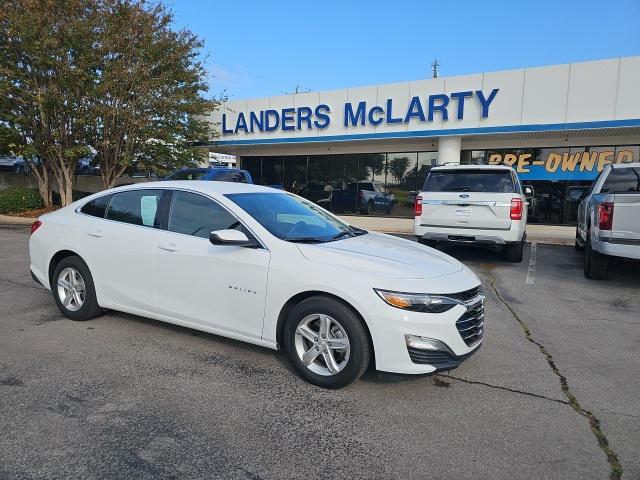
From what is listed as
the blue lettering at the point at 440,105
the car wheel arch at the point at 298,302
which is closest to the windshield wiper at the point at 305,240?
the car wheel arch at the point at 298,302

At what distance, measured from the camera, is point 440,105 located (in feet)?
51.8

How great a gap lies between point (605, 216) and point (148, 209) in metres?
6.32

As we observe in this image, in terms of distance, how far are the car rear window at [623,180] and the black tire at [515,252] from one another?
1720mm

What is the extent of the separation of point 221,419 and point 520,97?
572 inches

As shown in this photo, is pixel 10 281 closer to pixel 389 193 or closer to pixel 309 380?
pixel 309 380

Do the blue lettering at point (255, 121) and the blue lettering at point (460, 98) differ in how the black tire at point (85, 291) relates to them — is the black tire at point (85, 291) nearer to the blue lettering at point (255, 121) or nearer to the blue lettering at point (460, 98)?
the blue lettering at point (460, 98)

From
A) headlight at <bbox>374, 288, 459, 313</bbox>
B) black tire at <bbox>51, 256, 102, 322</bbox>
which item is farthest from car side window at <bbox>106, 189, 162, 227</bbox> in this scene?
headlight at <bbox>374, 288, 459, 313</bbox>

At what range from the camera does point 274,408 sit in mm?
3352

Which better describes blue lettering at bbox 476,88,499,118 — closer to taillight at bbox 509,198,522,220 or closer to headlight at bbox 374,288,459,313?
taillight at bbox 509,198,522,220

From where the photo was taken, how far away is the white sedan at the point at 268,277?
3398 millimetres

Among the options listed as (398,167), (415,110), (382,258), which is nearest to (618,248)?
(382,258)

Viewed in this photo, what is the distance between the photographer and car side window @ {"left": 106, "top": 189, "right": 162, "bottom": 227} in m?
4.70

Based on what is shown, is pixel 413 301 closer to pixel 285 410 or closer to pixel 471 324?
pixel 471 324

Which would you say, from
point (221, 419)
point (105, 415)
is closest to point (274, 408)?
point (221, 419)
